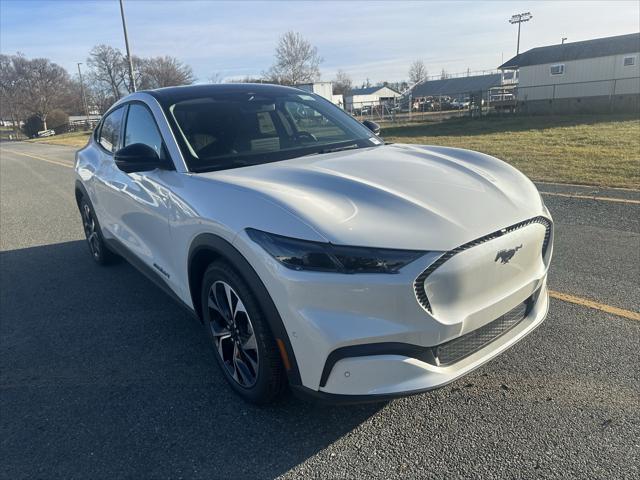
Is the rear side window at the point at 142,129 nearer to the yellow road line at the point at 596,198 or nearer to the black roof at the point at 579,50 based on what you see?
the yellow road line at the point at 596,198

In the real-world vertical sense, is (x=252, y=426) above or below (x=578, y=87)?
below

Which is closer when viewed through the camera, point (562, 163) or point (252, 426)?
point (252, 426)

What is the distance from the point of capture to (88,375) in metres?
3.36

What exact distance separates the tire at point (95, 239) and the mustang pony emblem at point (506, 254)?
13.5 feet

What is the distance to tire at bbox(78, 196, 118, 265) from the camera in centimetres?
531

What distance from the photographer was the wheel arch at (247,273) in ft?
7.82

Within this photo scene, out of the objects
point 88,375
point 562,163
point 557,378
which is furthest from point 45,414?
point 562,163

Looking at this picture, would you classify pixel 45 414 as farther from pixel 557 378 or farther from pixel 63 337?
pixel 557 378

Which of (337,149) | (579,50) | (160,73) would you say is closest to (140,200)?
(337,149)

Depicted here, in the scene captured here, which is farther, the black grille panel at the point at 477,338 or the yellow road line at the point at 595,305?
the yellow road line at the point at 595,305

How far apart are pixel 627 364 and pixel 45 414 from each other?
11.4 feet

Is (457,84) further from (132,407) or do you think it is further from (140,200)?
(132,407)

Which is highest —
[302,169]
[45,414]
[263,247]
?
[302,169]

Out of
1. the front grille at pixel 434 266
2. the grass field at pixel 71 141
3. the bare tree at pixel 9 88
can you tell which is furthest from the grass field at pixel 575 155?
the bare tree at pixel 9 88
